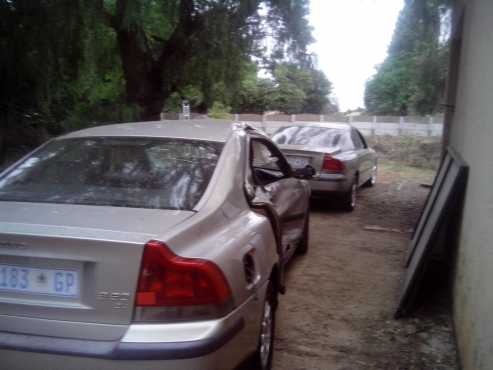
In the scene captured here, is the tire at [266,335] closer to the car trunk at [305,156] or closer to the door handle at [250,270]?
the door handle at [250,270]

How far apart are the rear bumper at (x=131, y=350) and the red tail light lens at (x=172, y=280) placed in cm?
11

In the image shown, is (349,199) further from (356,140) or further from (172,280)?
(172,280)

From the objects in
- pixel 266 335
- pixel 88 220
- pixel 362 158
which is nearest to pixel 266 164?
pixel 266 335

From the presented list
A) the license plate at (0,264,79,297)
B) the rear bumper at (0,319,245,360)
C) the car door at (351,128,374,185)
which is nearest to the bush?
the car door at (351,128,374,185)

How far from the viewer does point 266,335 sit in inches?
143

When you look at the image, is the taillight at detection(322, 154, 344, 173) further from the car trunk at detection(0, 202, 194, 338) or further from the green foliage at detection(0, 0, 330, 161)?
the car trunk at detection(0, 202, 194, 338)

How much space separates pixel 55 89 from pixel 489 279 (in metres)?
6.52

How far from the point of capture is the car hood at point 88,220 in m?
2.56

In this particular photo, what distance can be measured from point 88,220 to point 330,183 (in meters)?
6.61

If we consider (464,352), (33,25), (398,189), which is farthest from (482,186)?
(398,189)

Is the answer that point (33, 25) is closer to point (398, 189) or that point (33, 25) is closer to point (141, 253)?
point (141, 253)

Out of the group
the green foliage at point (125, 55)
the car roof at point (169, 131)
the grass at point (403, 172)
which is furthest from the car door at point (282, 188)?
the grass at point (403, 172)

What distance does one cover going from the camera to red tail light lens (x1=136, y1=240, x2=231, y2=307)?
2.50 metres

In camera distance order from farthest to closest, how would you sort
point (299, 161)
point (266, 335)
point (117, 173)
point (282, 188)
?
point (299, 161), point (282, 188), point (266, 335), point (117, 173)
